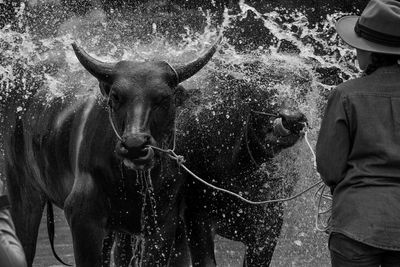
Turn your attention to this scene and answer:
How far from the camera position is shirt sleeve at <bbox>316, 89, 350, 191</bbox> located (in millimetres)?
4484

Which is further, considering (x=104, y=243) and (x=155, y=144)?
(x=104, y=243)

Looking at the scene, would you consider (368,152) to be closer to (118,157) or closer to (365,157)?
(365,157)

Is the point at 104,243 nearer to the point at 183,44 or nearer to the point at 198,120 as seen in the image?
the point at 198,120

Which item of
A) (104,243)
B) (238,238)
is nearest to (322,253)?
(238,238)

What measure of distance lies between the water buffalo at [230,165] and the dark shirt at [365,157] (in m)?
2.27

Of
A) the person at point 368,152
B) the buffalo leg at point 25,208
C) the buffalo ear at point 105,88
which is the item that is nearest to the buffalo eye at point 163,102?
the buffalo ear at point 105,88

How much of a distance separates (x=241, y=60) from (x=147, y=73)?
126 centimetres

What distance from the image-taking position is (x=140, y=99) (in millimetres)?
6250

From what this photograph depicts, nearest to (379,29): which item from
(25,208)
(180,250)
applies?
(180,250)

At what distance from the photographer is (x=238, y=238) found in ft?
24.5

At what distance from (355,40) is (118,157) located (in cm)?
207

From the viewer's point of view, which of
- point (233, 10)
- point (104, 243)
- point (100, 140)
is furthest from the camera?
point (233, 10)

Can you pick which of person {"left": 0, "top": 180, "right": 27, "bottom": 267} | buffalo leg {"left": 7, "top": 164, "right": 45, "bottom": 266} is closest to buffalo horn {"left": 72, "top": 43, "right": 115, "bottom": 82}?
buffalo leg {"left": 7, "top": 164, "right": 45, "bottom": 266}

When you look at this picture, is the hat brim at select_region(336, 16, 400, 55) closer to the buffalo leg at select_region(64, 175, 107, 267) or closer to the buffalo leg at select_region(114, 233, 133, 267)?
the buffalo leg at select_region(64, 175, 107, 267)
